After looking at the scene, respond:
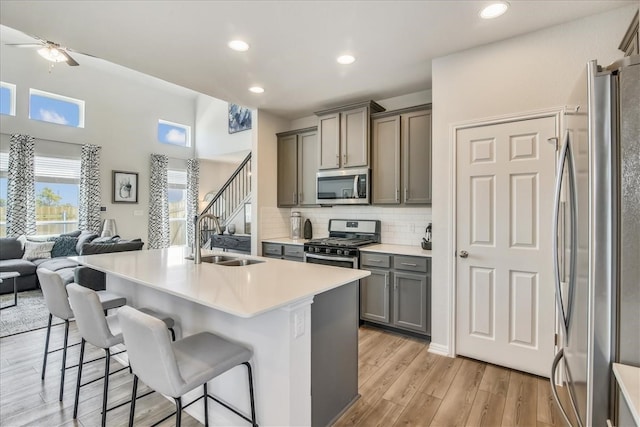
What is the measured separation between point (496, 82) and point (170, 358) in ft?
9.85

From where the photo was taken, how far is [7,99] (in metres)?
5.78

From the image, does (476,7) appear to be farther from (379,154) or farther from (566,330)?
(566,330)

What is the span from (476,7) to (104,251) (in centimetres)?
468

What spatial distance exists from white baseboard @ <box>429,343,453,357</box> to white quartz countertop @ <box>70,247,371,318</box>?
143 centimetres

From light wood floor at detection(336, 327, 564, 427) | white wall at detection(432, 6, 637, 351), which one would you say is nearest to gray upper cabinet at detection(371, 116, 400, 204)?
white wall at detection(432, 6, 637, 351)

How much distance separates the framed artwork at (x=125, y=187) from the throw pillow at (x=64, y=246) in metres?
1.53

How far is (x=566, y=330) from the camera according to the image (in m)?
1.46

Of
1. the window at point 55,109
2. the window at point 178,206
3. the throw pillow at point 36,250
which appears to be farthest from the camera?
the window at point 178,206

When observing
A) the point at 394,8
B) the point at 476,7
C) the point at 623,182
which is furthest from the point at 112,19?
the point at 623,182

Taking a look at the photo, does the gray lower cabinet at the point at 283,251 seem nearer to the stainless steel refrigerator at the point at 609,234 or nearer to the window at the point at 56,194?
the stainless steel refrigerator at the point at 609,234

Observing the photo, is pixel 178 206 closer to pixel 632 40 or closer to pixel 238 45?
pixel 238 45

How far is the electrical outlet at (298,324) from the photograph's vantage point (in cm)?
158

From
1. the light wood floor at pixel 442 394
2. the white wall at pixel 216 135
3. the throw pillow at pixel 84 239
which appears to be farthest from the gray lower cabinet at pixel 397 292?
the white wall at pixel 216 135

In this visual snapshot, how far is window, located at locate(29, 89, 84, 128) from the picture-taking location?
610 cm
